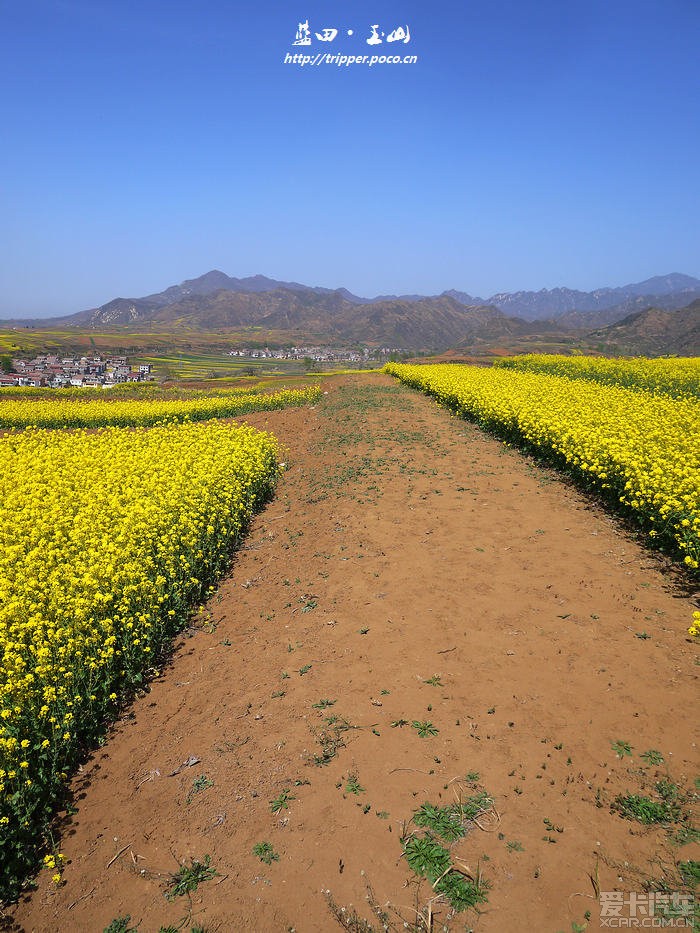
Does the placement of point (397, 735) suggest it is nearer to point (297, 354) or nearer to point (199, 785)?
point (199, 785)

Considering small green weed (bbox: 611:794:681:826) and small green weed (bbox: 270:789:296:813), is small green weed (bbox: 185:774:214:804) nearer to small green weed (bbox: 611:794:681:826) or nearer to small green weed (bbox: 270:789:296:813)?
small green weed (bbox: 270:789:296:813)

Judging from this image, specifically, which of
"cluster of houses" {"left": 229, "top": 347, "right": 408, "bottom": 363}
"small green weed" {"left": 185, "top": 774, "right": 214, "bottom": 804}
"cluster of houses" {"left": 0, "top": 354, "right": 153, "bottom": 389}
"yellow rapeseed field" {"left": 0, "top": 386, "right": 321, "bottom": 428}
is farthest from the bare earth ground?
"cluster of houses" {"left": 229, "top": 347, "right": 408, "bottom": 363}

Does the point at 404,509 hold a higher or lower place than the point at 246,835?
higher

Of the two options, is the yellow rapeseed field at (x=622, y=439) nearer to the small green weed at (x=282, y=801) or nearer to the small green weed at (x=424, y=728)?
the small green weed at (x=424, y=728)

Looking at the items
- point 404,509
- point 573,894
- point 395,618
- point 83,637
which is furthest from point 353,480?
point 573,894

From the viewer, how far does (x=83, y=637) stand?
525 cm

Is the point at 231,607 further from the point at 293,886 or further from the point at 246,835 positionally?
the point at 293,886

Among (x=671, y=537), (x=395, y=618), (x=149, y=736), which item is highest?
(x=671, y=537)

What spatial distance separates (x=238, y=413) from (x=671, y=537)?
23.3 metres

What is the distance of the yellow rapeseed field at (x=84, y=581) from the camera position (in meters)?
4.16

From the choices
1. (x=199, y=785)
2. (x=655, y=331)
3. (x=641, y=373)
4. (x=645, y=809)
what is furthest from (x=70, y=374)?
(x=655, y=331)

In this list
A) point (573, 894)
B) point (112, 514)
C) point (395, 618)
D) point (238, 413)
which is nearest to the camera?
point (573, 894)

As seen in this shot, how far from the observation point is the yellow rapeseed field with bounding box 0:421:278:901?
13.7 ft

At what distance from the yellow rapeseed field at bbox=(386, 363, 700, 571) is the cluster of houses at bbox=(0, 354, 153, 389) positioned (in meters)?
43.2
